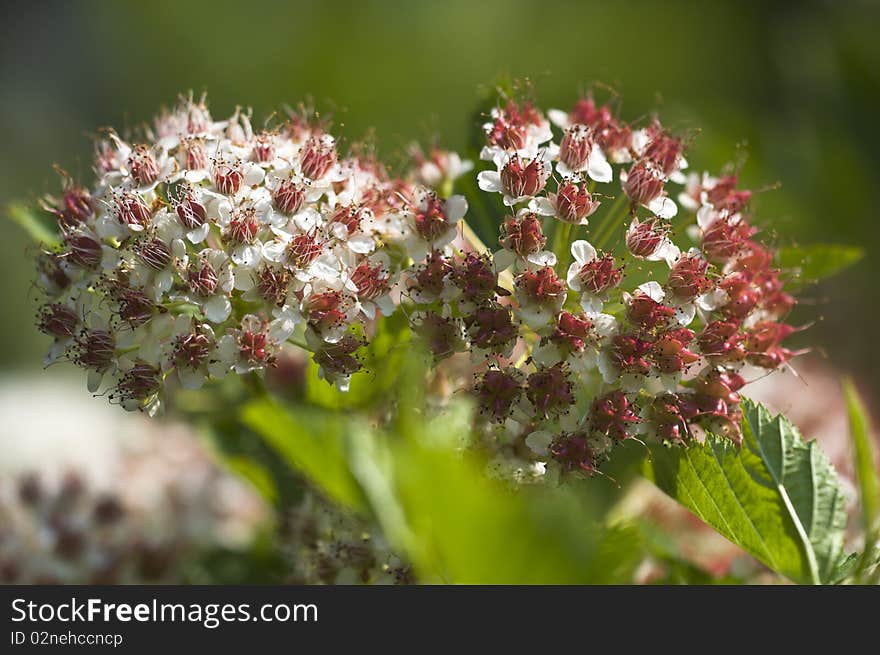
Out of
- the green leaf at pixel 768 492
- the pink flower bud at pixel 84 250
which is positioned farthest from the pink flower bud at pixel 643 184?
the pink flower bud at pixel 84 250

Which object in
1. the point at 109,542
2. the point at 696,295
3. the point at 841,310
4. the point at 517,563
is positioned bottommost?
the point at 517,563

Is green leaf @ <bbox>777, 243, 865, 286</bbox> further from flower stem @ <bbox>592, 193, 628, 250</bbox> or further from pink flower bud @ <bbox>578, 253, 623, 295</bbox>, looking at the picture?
pink flower bud @ <bbox>578, 253, 623, 295</bbox>

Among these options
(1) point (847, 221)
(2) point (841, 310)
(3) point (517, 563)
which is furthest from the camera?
(2) point (841, 310)

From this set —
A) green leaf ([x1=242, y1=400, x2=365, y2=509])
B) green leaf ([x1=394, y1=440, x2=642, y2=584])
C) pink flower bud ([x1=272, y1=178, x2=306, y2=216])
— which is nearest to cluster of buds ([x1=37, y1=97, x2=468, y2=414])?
pink flower bud ([x1=272, y1=178, x2=306, y2=216])

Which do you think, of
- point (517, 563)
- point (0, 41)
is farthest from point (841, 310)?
point (0, 41)

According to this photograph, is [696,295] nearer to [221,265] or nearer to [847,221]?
[221,265]

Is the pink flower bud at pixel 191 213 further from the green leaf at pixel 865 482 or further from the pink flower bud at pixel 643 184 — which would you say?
the green leaf at pixel 865 482
